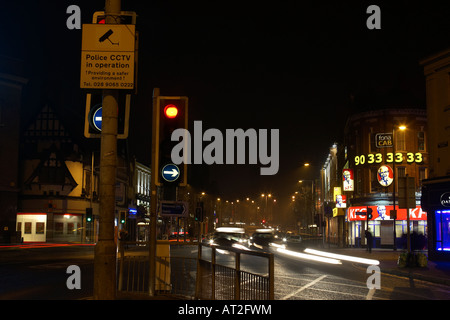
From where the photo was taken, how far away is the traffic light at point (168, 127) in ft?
35.8

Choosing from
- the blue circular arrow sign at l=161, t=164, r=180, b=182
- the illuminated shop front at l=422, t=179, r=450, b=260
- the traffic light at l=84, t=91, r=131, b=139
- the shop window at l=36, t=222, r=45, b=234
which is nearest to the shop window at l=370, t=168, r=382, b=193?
the illuminated shop front at l=422, t=179, r=450, b=260

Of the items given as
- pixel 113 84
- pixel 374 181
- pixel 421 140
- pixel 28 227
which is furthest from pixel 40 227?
pixel 113 84

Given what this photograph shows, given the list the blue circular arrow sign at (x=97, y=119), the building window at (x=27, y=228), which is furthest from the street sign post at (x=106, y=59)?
the building window at (x=27, y=228)

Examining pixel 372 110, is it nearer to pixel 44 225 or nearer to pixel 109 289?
pixel 44 225

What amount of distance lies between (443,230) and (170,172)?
25.1m

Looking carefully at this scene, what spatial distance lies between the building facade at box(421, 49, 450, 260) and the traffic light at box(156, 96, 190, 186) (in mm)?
23792

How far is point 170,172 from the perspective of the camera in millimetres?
10891

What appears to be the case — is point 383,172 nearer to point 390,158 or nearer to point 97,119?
point 390,158

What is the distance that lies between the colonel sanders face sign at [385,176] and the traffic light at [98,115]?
133ft

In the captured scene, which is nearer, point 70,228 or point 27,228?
point 27,228

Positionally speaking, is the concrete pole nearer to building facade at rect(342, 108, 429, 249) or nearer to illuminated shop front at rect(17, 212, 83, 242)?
building facade at rect(342, 108, 429, 249)

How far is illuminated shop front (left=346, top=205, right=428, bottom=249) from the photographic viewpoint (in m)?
47.6

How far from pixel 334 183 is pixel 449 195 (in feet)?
122
